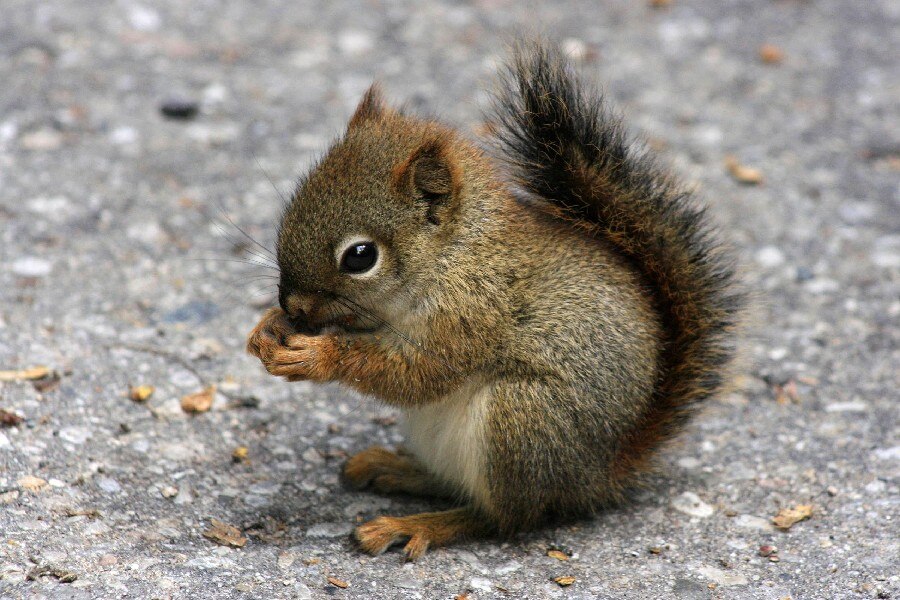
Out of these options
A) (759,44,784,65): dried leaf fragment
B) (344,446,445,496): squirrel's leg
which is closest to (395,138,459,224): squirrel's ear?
(344,446,445,496): squirrel's leg

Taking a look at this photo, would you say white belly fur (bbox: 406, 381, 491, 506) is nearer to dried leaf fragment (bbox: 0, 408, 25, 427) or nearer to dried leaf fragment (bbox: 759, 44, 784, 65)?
dried leaf fragment (bbox: 0, 408, 25, 427)

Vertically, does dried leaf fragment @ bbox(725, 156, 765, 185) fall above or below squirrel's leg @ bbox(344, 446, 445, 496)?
above

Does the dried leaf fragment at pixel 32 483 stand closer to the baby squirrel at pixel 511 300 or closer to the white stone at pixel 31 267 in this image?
the baby squirrel at pixel 511 300

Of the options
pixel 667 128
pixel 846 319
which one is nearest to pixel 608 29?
pixel 667 128

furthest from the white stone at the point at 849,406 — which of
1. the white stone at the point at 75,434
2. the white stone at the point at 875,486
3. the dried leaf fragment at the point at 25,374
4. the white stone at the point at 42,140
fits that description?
the white stone at the point at 42,140

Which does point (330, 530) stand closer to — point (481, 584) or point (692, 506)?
point (481, 584)
